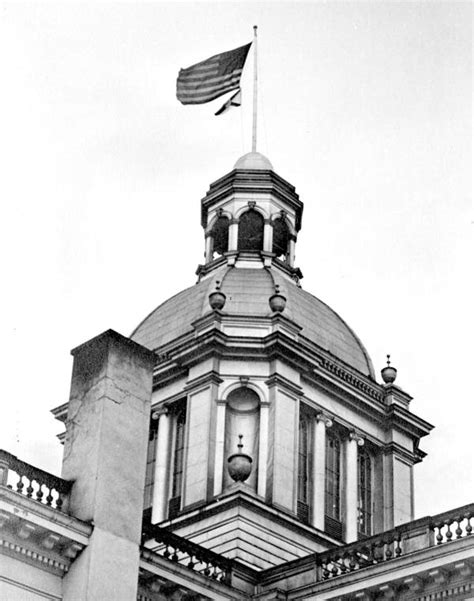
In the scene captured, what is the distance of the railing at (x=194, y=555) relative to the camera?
3059 cm

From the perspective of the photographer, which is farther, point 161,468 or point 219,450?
point 161,468

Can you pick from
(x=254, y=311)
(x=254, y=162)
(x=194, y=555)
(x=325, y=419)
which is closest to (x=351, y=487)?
(x=325, y=419)

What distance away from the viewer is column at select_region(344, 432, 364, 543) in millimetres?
43500

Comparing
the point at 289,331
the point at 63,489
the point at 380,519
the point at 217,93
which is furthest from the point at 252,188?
the point at 63,489

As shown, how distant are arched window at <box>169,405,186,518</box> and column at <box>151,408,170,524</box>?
21 centimetres

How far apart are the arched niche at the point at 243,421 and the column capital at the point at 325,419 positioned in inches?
86.9

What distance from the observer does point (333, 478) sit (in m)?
44.3

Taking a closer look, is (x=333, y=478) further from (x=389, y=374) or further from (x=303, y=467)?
(x=389, y=374)

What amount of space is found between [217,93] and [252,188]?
4.26 meters

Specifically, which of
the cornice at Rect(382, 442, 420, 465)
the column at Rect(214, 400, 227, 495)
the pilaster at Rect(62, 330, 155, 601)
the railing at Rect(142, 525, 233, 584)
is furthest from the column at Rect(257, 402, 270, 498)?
the pilaster at Rect(62, 330, 155, 601)

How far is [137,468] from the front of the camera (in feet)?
94.8

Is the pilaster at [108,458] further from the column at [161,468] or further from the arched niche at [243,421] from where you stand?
the column at [161,468]

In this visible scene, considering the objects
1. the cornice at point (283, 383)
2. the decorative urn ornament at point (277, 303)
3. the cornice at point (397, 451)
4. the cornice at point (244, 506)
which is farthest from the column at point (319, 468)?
the decorative urn ornament at point (277, 303)

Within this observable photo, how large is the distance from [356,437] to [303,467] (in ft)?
8.78
